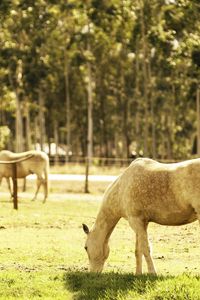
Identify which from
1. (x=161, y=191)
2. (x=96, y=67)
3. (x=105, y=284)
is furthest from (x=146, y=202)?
(x=96, y=67)

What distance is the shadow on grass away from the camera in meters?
9.75

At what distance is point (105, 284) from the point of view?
405 inches

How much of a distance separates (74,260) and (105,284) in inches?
134

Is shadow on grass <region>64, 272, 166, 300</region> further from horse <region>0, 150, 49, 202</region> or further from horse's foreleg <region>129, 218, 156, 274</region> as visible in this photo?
horse <region>0, 150, 49, 202</region>

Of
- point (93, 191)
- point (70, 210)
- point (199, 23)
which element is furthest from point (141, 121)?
point (70, 210)

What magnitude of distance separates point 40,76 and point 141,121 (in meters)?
18.8

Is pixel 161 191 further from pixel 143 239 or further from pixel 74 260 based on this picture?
pixel 74 260

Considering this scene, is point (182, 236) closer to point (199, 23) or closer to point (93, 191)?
point (93, 191)

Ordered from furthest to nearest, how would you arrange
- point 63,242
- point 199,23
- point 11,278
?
point 199,23 → point 63,242 → point 11,278

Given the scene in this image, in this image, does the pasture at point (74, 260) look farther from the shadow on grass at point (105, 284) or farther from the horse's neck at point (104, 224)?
the horse's neck at point (104, 224)

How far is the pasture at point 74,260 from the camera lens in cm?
989

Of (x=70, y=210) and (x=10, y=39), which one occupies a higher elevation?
(x=10, y=39)

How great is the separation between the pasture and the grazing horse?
0.43 m

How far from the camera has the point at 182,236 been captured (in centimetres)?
1716
